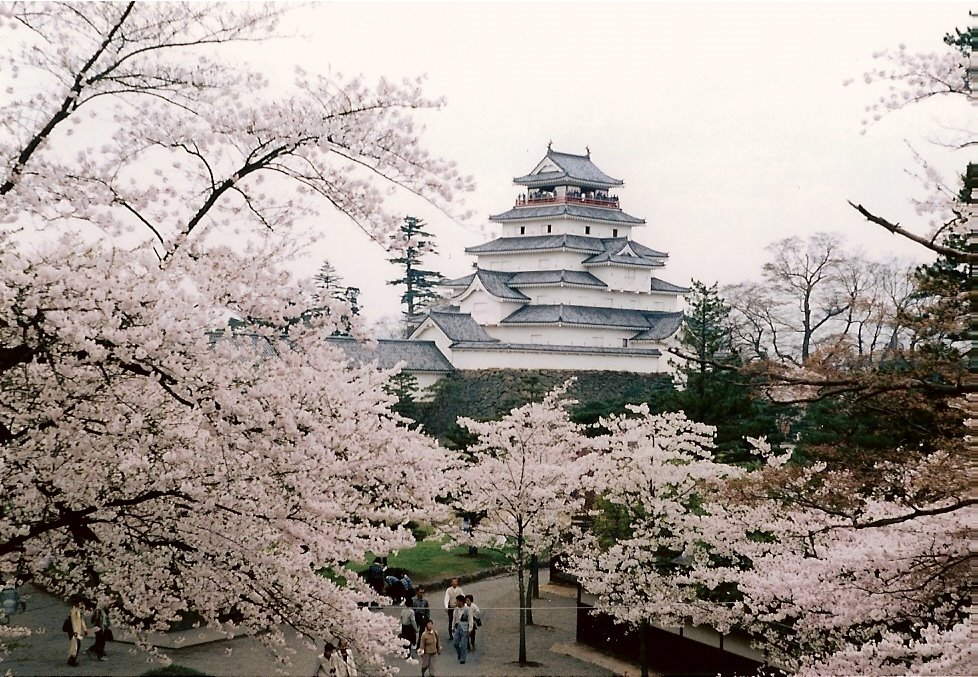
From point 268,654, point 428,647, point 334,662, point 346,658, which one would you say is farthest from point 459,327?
point 346,658

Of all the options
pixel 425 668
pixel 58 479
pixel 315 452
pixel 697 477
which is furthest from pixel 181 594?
pixel 697 477

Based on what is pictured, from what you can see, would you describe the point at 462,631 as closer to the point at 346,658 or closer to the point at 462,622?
the point at 462,622

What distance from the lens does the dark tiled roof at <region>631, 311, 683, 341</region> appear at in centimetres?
2800

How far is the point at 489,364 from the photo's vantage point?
2706 cm

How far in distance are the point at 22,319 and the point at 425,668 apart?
690cm

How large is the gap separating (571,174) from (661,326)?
6537 millimetres

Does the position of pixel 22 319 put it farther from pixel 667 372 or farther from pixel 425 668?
pixel 667 372

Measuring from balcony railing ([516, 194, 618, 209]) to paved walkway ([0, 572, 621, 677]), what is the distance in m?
19.3

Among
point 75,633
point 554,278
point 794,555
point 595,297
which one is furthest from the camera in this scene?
point 595,297

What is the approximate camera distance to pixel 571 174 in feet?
98.8

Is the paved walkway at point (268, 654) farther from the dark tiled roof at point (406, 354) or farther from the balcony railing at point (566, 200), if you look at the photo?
the balcony railing at point (566, 200)

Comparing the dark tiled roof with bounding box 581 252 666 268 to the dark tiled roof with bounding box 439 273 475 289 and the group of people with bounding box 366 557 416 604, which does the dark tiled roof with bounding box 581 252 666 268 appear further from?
the group of people with bounding box 366 557 416 604

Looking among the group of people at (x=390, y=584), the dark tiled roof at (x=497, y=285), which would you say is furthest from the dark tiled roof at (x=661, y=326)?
the group of people at (x=390, y=584)

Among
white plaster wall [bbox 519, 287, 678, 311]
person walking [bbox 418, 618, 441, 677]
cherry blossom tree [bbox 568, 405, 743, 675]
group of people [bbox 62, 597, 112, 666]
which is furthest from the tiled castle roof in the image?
group of people [bbox 62, 597, 112, 666]
